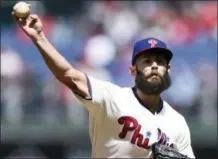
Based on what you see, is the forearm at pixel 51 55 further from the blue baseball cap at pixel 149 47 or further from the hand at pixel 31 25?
the blue baseball cap at pixel 149 47

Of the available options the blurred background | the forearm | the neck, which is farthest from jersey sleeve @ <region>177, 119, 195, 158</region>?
the blurred background

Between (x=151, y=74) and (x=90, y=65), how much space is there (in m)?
5.54

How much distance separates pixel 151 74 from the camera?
4090 millimetres

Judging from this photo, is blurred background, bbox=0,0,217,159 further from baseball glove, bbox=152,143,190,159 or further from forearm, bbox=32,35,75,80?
forearm, bbox=32,35,75,80

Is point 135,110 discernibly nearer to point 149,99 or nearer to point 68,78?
point 149,99

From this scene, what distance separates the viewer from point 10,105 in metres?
9.20

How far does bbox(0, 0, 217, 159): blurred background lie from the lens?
9.23 m

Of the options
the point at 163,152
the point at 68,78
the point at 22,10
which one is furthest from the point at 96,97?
the point at 22,10

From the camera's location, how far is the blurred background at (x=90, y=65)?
9227 millimetres

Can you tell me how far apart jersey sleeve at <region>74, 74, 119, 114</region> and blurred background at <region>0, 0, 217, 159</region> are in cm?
525

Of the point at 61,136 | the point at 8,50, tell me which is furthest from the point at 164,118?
the point at 8,50

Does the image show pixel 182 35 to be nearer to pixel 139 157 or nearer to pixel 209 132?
pixel 209 132

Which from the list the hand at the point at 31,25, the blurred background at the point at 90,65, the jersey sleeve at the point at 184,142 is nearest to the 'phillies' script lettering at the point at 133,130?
the jersey sleeve at the point at 184,142

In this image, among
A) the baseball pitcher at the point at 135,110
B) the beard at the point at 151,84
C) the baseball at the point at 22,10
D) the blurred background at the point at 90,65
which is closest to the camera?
the baseball at the point at 22,10
